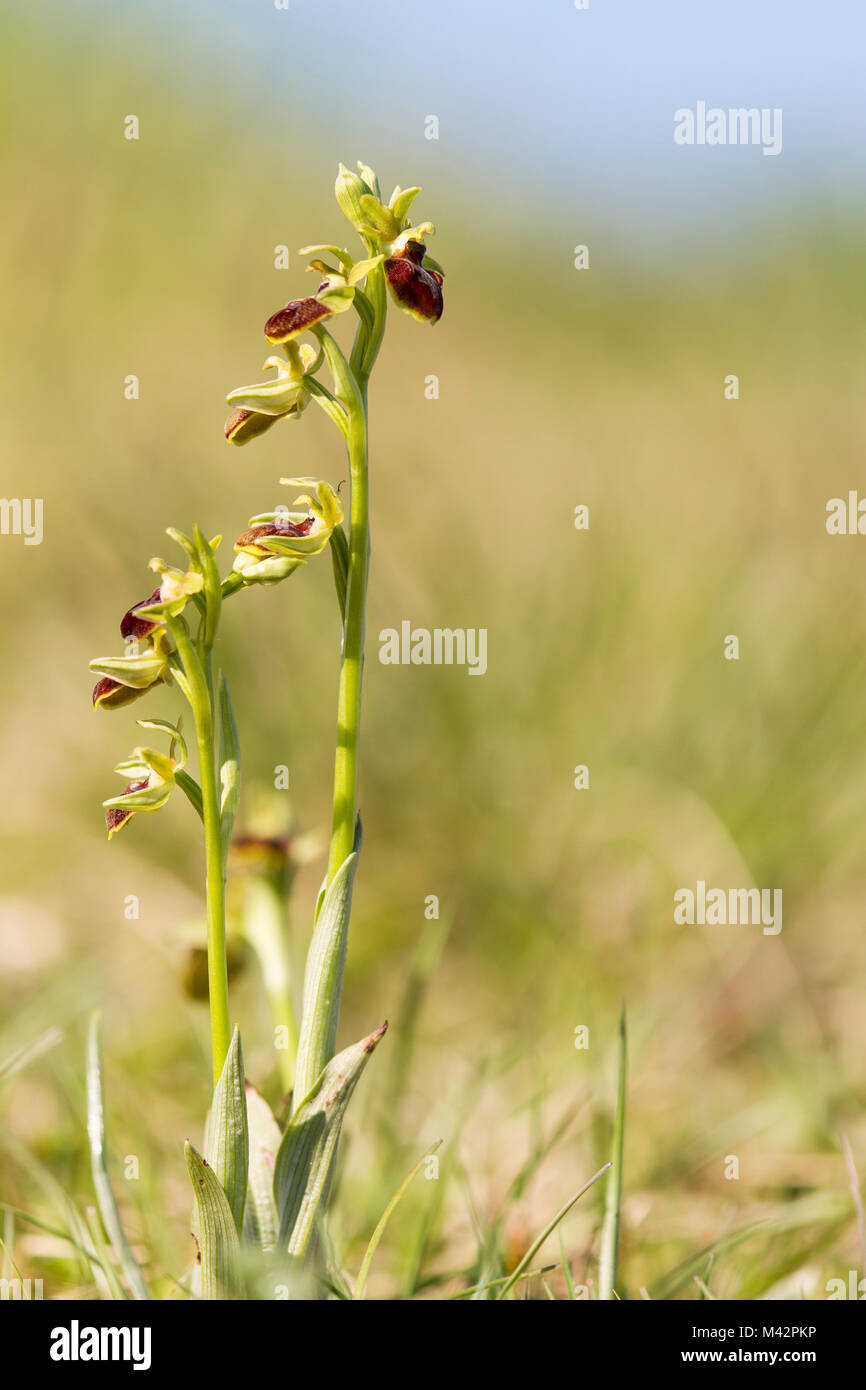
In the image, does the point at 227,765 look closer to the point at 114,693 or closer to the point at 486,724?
the point at 114,693


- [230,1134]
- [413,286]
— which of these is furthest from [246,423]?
[230,1134]

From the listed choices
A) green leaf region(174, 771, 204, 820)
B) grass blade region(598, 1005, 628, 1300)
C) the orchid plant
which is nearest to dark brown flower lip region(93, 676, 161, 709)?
the orchid plant

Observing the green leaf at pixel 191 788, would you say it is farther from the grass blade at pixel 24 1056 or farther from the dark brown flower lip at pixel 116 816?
the grass blade at pixel 24 1056

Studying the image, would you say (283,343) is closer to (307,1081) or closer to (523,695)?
(307,1081)

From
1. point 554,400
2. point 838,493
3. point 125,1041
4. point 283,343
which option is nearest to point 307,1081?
point 283,343

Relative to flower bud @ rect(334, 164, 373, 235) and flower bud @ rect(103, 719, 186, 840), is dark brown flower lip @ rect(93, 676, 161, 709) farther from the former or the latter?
flower bud @ rect(334, 164, 373, 235)

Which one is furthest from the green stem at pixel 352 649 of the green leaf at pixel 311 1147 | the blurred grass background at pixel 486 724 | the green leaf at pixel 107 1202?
the blurred grass background at pixel 486 724
